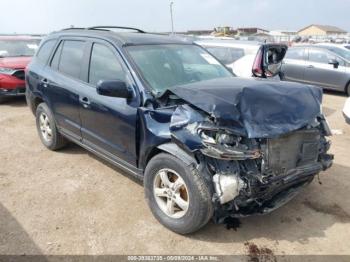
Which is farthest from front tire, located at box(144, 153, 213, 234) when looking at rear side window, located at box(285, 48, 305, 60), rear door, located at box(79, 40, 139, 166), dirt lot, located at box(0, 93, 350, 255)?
rear side window, located at box(285, 48, 305, 60)

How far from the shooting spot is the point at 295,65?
11.5 metres

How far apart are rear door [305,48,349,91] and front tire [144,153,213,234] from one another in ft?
29.9

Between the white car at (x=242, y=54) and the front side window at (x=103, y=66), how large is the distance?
3401 mm

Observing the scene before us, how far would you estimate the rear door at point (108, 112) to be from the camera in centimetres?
364

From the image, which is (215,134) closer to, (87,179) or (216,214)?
(216,214)

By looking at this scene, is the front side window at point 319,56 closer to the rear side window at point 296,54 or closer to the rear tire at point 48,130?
the rear side window at point 296,54

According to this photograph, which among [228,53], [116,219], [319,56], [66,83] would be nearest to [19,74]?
[66,83]

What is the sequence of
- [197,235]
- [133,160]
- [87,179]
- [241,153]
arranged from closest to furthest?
1. [241,153]
2. [197,235]
3. [133,160]
4. [87,179]

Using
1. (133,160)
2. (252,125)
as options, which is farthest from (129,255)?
(252,125)

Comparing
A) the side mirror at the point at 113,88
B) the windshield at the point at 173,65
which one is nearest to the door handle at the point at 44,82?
the windshield at the point at 173,65

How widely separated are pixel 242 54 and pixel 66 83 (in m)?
4.78

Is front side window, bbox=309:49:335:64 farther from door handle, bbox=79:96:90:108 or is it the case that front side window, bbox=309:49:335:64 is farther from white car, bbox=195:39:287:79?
door handle, bbox=79:96:90:108

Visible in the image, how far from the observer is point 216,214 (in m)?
3.08

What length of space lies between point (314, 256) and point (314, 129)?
46.3 inches
